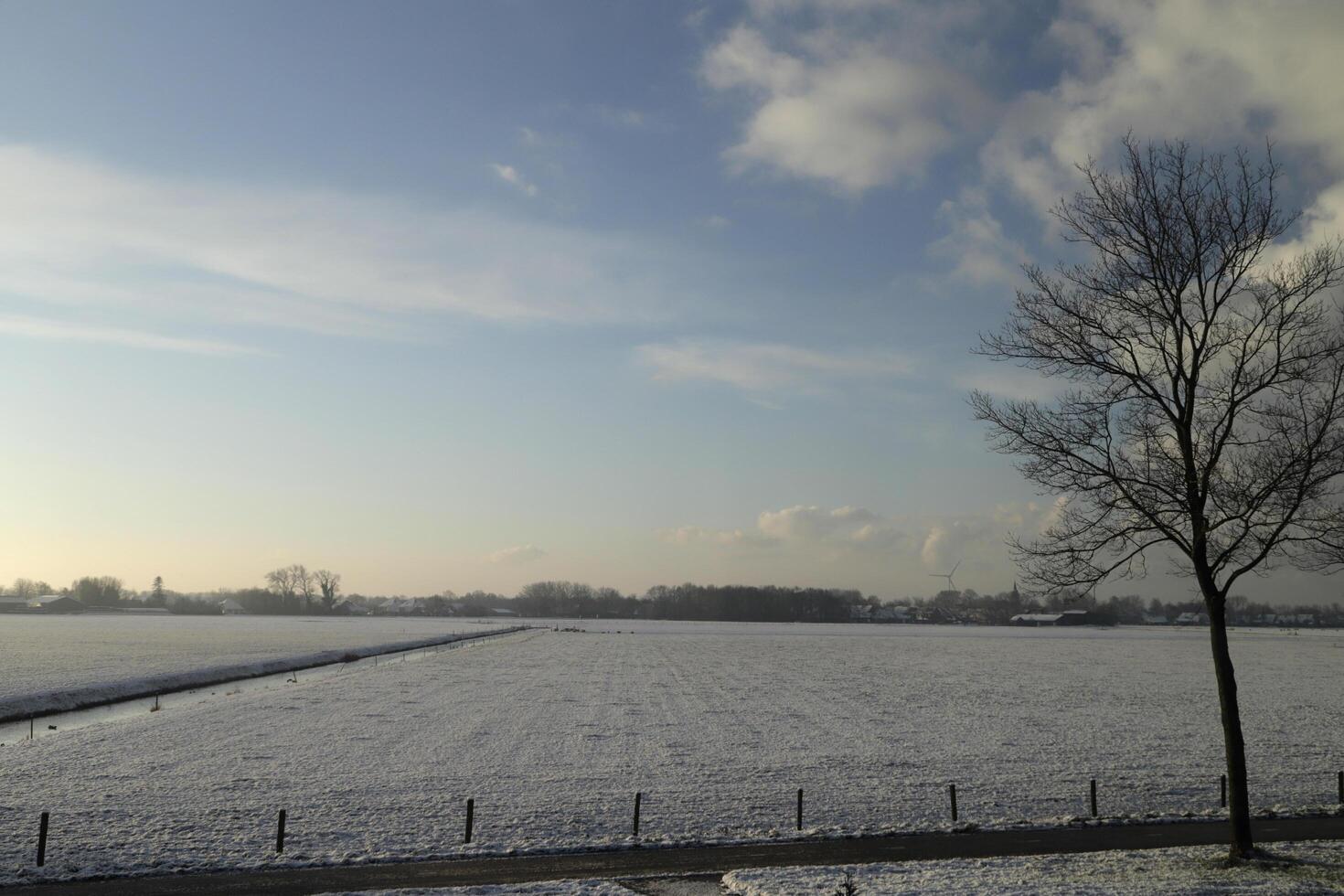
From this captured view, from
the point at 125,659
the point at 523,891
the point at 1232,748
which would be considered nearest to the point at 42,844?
the point at 523,891

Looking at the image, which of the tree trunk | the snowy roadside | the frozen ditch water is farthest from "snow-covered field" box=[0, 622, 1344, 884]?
the tree trunk

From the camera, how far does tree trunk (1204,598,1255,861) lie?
63.7 feet

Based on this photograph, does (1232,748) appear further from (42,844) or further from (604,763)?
(42,844)

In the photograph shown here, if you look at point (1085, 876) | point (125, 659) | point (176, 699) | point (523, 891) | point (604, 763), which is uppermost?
point (1085, 876)

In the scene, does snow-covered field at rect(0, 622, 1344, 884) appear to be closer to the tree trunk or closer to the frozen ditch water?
the frozen ditch water

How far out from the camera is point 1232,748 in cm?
1967

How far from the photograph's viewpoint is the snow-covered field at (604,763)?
23906 mm

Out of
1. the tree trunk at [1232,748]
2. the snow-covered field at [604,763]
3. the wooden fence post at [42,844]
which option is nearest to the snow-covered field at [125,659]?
the snow-covered field at [604,763]

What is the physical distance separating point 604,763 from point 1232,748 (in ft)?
67.7

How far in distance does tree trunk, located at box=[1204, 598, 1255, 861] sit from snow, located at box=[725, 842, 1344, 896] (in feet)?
1.76

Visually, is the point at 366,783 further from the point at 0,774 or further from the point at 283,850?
the point at 0,774

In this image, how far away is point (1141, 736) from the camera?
40.4 metres

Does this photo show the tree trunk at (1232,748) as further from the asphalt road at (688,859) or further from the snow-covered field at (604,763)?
the snow-covered field at (604,763)

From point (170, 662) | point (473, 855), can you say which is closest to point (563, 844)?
point (473, 855)
